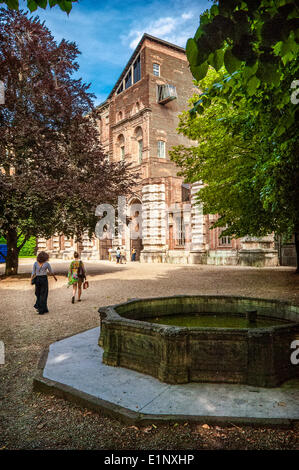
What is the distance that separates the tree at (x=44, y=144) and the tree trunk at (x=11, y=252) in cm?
5

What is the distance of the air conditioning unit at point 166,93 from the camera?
32281 mm

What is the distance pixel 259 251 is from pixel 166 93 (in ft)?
65.2

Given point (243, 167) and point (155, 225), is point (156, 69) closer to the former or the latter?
point (155, 225)

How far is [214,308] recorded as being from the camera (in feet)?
20.9

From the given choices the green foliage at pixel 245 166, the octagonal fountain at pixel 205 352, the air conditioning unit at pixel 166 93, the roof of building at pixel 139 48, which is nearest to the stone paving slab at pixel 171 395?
the octagonal fountain at pixel 205 352

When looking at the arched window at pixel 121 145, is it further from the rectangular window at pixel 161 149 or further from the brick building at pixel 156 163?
the rectangular window at pixel 161 149

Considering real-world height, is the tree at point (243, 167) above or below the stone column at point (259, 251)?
above

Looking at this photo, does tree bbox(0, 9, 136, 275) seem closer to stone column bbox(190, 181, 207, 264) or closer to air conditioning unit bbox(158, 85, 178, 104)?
stone column bbox(190, 181, 207, 264)

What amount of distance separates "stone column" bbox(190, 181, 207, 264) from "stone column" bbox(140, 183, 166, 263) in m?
3.46

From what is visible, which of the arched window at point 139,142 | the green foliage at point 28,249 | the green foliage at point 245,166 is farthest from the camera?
the green foliage at point 28,249

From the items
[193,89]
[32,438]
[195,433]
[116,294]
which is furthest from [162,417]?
[193,89]

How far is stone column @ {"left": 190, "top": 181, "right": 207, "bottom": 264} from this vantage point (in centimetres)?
2638

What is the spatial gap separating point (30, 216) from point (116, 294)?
6.87m

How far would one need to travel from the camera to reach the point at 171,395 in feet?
12.1
